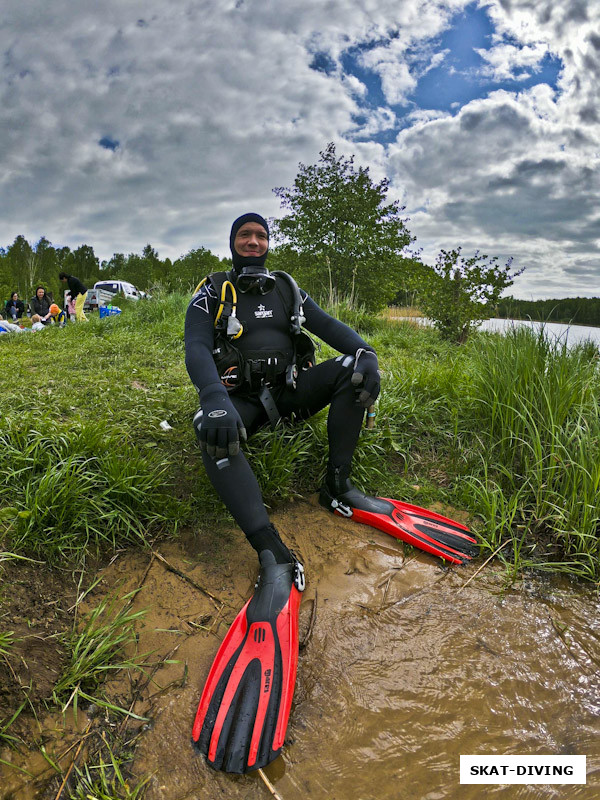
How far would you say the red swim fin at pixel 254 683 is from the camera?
158 centimetres

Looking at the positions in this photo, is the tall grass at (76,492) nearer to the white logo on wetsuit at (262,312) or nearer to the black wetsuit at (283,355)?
the black wetsuit at (283,355)

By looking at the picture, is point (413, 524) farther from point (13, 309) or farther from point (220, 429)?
point (13, 309)

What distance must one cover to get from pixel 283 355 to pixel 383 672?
5.90 ft

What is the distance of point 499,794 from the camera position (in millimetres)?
1443

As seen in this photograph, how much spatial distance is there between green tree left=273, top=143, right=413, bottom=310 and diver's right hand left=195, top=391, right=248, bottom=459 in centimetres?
1017

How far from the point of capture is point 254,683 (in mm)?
1784

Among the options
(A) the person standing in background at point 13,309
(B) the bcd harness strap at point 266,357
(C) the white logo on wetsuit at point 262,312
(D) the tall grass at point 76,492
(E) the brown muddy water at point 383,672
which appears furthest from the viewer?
(A) the person standing in background at point 13,309

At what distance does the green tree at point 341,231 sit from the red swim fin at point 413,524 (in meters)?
9.76

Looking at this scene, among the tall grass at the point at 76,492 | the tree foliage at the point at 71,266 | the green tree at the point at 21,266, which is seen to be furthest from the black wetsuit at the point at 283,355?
the green tree at the point at 21,266

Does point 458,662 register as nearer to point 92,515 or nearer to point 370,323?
point 92,515

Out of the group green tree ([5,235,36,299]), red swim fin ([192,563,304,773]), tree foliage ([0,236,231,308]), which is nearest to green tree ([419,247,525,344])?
red swim fin ([192,563,304,773])

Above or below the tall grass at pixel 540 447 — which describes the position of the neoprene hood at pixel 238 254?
above

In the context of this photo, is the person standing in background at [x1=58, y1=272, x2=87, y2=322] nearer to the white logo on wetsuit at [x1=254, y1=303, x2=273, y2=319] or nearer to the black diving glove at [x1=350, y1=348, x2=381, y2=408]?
the white logo on wetsuit at [x1=254, y1=303, x2=273, y2=319]

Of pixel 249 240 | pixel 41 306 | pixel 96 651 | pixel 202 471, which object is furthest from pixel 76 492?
pixel 41 306
